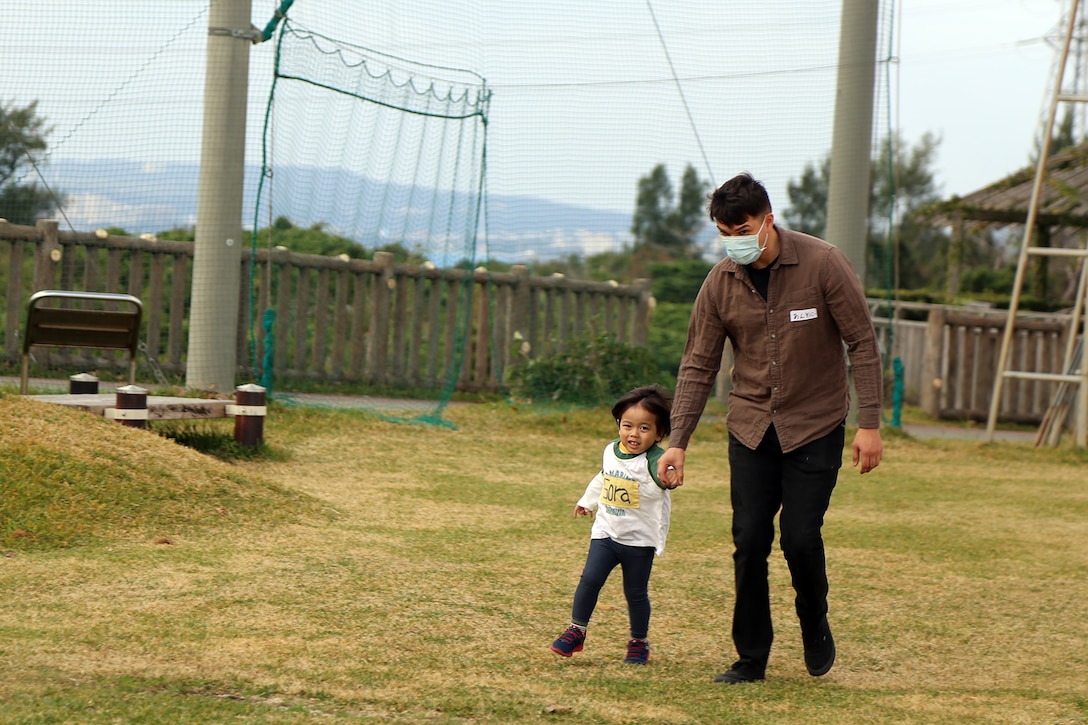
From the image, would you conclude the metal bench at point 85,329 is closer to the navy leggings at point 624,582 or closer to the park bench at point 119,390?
the park bench at point 119,390

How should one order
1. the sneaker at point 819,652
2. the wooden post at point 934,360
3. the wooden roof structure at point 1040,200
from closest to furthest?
the sneaker at point 819,652
the wooden post at point 934,360
the wooden roof structure at point 1040,200

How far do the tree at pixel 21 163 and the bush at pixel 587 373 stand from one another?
482 centimetres

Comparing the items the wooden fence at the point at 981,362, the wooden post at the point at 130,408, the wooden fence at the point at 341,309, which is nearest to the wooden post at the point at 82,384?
the wooden post at the point at 130,408

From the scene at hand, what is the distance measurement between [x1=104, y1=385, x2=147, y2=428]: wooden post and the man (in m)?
4.46

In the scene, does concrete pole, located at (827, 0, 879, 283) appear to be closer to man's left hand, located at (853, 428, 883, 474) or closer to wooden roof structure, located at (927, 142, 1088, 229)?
wooden roof structure, located at (927, 142, 1088, 229)

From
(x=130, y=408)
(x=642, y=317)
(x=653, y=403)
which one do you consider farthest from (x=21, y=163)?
(x=653, y=403)

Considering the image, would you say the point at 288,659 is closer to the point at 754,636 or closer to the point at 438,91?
the point at 754,636

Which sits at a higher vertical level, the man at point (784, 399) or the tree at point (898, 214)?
the tree at point (898, 214)

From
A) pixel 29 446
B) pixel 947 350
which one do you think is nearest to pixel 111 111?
→ pixel 29 446

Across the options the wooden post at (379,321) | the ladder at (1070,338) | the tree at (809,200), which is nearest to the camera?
the ladder at (1070,338)

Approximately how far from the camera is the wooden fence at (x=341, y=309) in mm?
11852

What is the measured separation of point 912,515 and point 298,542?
4.25 meters

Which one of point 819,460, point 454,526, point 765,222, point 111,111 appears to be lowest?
point 454,526

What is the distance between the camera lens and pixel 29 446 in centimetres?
649
